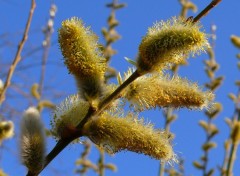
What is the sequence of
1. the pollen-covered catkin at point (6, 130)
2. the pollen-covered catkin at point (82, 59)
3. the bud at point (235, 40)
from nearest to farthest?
the pollen-covered catkin at point (82, 59) → the pollen-covered catkin at point (6, 130) → the bud at point (235, 40)

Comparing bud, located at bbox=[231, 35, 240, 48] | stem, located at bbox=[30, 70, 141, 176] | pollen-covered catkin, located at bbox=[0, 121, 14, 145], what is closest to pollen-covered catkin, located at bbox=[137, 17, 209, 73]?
stem, located at bbox=[30, 70, 141, 176]

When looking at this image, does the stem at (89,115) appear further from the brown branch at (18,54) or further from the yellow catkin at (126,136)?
the brown branch at (18,54)

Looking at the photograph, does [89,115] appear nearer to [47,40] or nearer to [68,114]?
[68,114]

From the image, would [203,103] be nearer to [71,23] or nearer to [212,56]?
[71,23]

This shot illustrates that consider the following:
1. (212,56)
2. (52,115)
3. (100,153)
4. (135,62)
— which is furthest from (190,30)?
(212,56)

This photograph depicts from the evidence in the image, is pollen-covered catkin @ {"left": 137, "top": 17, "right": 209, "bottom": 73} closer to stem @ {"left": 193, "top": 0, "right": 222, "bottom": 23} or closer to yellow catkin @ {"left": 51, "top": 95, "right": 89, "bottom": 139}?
stem @ {"left": 193, "top": 0, "right": 222, "bottom": 23}

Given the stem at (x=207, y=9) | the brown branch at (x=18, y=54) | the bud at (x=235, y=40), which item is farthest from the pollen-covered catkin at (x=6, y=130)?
the bud at (x=235, y=40)
